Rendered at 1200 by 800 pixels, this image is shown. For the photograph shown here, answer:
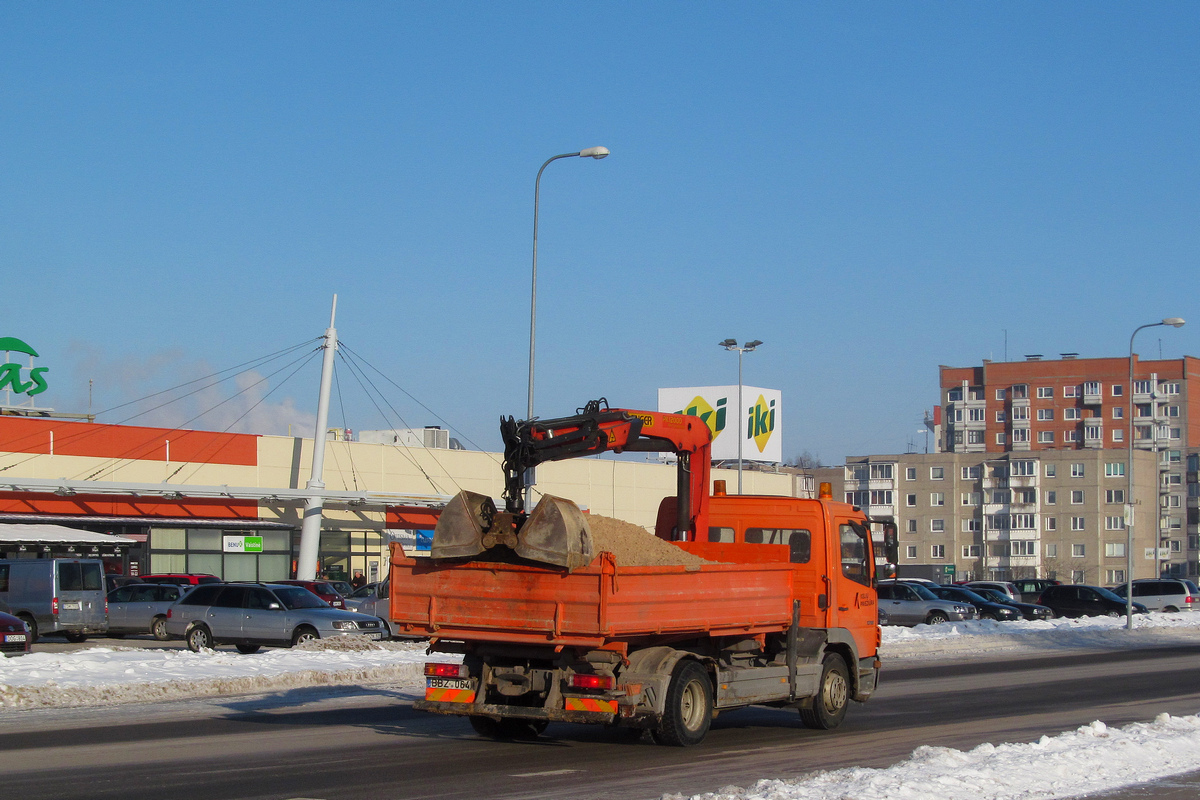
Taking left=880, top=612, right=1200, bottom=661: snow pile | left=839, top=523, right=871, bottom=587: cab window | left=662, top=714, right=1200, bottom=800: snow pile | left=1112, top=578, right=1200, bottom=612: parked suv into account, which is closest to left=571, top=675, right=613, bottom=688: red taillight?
left=662, top=714, right=1200, bottom=800: snow pile

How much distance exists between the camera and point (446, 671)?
12.6 m

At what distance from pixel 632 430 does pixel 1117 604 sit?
36.6 metres

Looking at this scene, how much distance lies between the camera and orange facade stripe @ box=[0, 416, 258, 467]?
4525 centimetres

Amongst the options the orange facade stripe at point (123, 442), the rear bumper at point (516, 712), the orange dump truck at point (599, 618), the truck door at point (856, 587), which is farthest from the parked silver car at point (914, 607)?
the rear bumper at point (516, 712)

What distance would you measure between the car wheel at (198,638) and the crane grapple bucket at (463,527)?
660 inches

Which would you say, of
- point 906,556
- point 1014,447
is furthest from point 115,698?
point 1014,447

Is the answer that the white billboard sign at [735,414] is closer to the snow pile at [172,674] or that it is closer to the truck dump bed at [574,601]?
the snow pile at [172,674]

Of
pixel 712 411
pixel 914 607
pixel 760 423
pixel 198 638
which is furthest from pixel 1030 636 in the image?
pixel 760 423

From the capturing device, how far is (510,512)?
12.4 meters

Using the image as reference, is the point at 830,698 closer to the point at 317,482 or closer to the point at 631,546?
the point at 631,546

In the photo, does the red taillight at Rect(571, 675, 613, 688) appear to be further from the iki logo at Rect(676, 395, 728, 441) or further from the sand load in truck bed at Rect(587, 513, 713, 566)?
the iki logo at Rect(676, 395, 728, 441)

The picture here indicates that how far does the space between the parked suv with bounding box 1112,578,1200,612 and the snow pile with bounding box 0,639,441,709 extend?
1373 inches

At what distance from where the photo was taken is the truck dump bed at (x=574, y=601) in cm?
1156

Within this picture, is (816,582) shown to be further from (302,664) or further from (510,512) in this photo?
(302,664)
